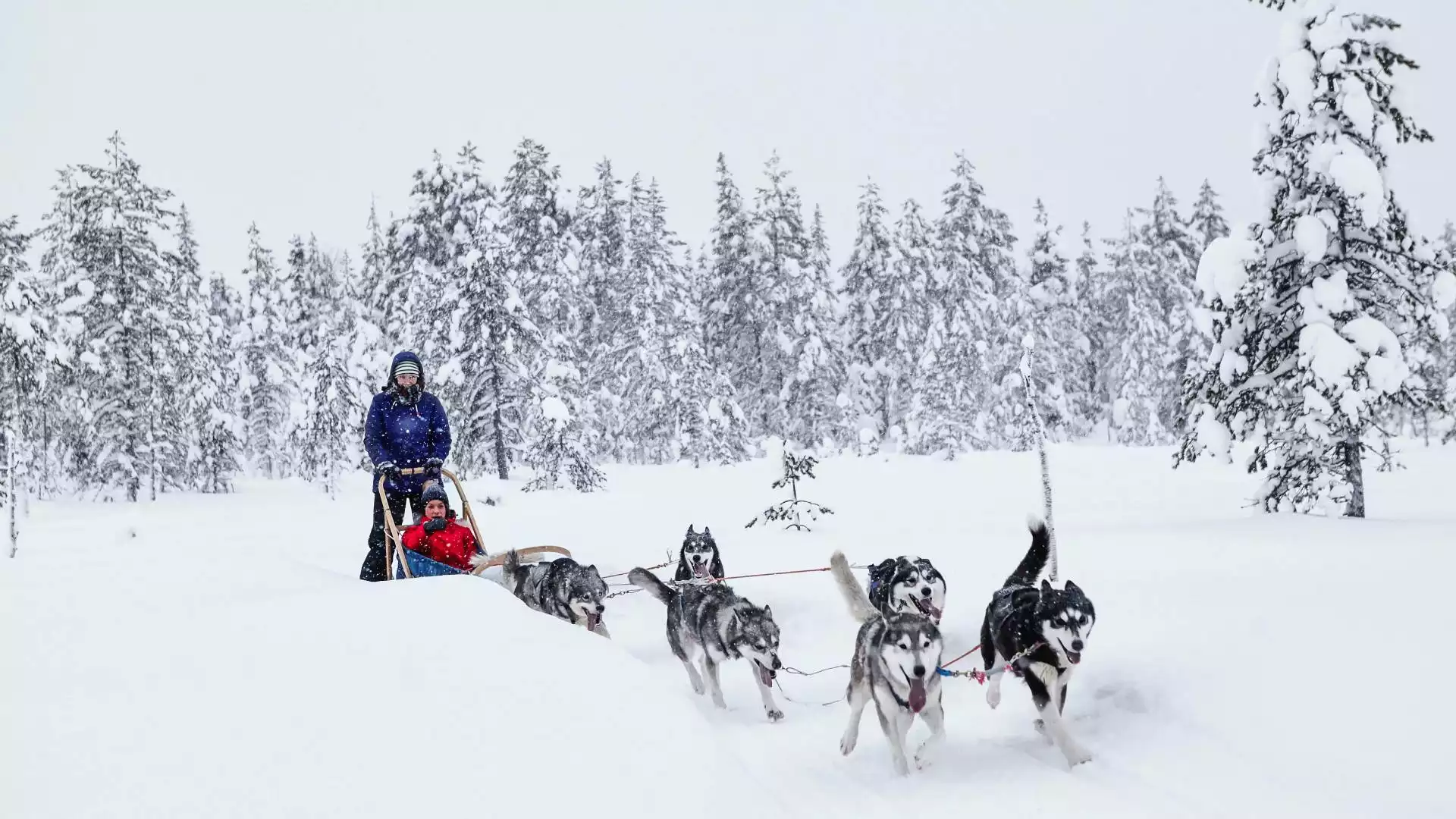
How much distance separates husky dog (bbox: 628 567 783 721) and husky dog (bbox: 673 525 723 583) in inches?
63.1

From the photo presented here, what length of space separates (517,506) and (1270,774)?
16217 millimetres

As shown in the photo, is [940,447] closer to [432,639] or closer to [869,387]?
[869,387]

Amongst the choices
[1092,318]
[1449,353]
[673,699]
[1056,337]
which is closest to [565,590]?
[673,699]

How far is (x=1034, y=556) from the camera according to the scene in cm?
645

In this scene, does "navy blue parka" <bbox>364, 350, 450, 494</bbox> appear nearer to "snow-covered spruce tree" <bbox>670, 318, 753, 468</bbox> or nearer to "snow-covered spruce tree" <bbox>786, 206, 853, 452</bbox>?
"snow-covered spruce tree" <bbox>670, 318, 753, 468</bbox>

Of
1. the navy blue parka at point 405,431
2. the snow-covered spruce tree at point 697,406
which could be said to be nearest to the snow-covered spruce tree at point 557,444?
the snow-covered spruce tree at point 697,406

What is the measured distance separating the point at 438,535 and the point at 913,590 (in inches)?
175

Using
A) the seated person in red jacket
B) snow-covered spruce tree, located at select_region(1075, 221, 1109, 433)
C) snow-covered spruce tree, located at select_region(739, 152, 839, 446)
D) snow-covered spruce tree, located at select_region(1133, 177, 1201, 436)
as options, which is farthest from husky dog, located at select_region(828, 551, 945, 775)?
→ snow-covered spruce tree, located at select_region(1075, 221, 1109, 433)

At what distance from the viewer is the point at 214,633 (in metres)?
3.87

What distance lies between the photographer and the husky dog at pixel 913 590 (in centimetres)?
688

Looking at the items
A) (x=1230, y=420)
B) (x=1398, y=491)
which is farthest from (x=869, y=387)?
(x=1230, y=420)

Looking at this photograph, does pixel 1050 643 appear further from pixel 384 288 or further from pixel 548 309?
pixel 384 288

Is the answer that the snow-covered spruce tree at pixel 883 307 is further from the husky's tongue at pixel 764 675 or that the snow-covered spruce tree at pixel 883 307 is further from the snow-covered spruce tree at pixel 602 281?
the husky's tongue at pixel 764 675

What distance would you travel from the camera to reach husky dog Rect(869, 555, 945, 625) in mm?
6883
